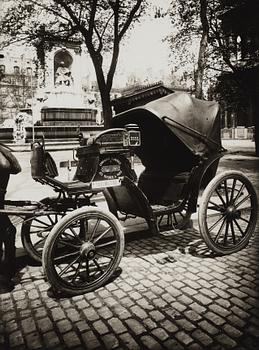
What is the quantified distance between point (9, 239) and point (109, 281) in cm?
128

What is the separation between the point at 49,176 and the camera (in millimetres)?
3629

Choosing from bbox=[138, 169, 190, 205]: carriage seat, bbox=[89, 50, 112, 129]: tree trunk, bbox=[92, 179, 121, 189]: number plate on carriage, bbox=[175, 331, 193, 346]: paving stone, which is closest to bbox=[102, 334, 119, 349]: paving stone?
bbox=[175, 331, 193, 346]: paving stone

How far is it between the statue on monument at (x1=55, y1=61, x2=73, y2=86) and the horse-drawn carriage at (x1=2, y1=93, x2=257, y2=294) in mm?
29675

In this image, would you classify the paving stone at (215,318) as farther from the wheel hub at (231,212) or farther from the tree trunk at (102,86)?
the tree trunk at (102,86)

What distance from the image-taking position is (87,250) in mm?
3465

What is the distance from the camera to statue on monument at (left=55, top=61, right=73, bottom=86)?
108 feet

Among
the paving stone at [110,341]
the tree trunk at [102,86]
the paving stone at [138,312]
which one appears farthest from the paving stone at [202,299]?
the tree trunk at [102,86]

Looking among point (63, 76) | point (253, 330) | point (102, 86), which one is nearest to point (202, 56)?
point (102, 86)

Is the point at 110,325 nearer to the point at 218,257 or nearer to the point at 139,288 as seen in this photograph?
the point at 139,288

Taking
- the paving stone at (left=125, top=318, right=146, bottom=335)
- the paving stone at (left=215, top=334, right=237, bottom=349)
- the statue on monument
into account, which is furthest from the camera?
the statue on monument

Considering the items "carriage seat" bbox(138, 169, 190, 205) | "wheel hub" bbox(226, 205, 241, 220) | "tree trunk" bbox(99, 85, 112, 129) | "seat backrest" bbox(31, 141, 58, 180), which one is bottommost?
Answer: "wheel hub" bbox(226, 205, 241, 220)

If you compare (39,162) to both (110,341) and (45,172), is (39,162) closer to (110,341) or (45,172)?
(45,172)

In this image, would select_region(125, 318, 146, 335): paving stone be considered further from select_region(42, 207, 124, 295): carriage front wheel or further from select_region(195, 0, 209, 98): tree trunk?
select_region(195, 0, 209, 98): tree trunk

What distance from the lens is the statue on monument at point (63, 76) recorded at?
33.0 meters
